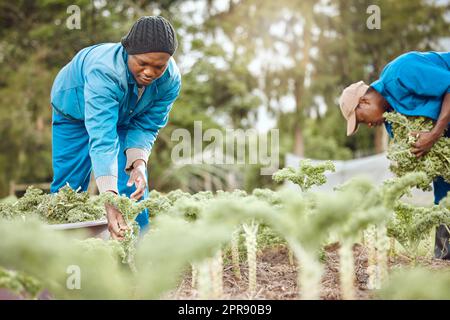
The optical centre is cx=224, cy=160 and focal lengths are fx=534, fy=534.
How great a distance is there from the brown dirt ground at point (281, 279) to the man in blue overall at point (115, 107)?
2.45 ft

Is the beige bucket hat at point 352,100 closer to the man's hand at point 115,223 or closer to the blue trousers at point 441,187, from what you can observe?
the blue trousers at point 441,187

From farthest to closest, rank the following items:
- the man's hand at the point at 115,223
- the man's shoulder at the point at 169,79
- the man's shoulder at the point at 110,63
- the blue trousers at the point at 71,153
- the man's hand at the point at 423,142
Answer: the blue trousers at the point at 71,153 → the man's shoulder at the point at 169,79 → the man's hand at the point at 423,142 → the man's shoulder at the point at 110,63 → the man's hand at the point at 115,223

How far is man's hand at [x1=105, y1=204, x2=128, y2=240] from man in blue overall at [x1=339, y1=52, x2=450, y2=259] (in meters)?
2.06

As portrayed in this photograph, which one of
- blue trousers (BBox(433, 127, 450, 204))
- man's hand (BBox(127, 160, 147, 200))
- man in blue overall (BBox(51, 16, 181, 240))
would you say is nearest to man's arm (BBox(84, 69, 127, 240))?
man in blue overall (BBox(51, 16, 181, 240))

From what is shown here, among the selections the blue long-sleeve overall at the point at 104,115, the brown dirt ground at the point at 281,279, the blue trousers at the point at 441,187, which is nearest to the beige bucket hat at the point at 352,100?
the blue trousers at the point at 441,187

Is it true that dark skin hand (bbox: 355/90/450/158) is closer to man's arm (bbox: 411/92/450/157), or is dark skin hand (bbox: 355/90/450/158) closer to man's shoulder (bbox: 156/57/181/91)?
man's arm (bbox: 411/92/450/157)

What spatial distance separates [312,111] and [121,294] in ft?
62.6

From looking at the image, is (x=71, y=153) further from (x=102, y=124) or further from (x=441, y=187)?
(x=441, y=187)

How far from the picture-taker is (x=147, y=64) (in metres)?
3.43

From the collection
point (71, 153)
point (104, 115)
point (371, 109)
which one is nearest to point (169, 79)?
point (104, 115)

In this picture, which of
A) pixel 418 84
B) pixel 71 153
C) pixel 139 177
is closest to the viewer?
pixel 139 177

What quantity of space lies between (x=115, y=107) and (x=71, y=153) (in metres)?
0.94

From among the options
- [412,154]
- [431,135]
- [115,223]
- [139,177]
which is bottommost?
[115,223]

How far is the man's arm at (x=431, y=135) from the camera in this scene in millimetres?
3883
